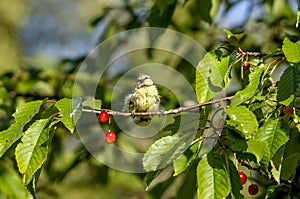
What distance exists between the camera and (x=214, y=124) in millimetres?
1038

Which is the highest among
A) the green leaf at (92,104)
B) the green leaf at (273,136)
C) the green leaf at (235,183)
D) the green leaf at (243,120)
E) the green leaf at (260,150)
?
the green leaf at (92,104)

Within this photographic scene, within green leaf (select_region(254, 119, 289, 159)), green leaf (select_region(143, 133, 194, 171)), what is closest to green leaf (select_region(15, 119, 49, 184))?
green leaf (select_region(143, 133, 194, 171))

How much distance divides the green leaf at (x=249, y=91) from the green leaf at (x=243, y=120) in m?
0.03

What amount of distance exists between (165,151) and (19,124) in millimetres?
289

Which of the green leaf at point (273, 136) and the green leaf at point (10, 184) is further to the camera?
the green leaf at point (10, 184)

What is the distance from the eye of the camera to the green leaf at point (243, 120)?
936 mm

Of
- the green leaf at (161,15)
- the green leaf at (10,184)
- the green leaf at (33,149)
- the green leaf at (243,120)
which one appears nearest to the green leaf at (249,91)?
the green leaf at (243,120)

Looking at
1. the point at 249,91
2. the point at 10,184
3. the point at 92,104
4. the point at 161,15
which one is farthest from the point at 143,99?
the point at 10,184

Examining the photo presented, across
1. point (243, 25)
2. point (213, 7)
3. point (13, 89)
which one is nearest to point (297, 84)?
point (213, 7)

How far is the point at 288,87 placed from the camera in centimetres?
97

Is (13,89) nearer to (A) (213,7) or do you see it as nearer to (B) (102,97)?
(B) (102,97)

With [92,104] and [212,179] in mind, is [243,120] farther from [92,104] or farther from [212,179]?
[92,104]

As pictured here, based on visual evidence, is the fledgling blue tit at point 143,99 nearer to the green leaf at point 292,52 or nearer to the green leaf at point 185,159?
the green leaf at point 185,159

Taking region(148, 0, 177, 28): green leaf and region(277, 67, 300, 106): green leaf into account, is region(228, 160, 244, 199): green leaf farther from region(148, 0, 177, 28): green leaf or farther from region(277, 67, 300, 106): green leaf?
region(148, 0, 177, 28): green leaf
